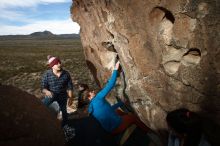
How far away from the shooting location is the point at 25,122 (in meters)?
5.09

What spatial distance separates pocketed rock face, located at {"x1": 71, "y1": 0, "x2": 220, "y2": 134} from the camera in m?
5.58

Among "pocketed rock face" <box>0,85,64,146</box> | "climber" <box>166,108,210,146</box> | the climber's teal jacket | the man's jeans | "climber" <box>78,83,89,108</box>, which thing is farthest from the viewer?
"climber" <box>78,83,89,108</box>

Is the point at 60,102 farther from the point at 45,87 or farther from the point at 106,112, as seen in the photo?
the point at 106,112

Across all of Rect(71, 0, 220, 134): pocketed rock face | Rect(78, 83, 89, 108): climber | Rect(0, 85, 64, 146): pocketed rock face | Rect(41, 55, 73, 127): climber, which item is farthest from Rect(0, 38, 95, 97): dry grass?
Rect(0, 85, 64, 146): pocketed rock face

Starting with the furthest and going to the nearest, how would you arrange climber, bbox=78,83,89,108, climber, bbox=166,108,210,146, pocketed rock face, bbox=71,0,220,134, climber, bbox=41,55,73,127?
climber, bbox=78,83,89,108
climber, bbox=41,55,73,127
pocketed rock face, bbox=71,0,220,134
climber, bbox=166,108,210,146

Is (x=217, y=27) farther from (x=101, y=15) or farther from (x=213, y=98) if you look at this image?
(x=101, y=15)

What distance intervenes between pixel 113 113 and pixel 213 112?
2.23m

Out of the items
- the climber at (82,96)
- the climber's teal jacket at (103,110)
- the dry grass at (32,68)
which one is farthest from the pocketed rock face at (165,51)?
the dry grass at (32,68)

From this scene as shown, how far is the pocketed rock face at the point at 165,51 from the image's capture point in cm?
558

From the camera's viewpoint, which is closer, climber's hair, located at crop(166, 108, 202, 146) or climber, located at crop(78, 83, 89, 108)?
climber's hair, located at crop(166, 108, 202, 146)

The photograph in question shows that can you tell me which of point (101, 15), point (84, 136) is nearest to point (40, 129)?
point (84, 136)

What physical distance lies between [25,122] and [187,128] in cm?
245

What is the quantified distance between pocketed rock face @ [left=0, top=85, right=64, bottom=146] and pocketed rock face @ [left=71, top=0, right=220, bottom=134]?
91.7 inches

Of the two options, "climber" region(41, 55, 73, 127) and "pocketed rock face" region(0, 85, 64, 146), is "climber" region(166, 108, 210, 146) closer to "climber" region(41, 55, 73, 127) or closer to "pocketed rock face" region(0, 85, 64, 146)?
"pocketed rock face" region(0, 85, 64, 146)
